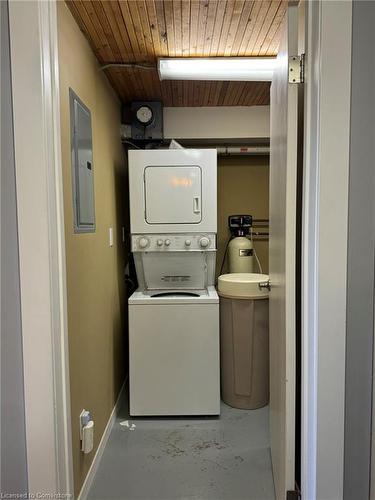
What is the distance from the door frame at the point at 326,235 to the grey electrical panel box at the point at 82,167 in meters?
1.08

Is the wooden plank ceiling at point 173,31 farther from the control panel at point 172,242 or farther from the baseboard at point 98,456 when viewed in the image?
the baseboard at point 98,456

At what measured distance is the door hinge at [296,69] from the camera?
1.22 m

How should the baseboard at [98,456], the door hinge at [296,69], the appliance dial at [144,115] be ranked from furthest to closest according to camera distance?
the appliance dial at [144,115] → the baseboard at [98,456] → the door hinge at [296,69]

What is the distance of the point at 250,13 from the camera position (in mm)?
1678

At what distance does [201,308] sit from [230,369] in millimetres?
573

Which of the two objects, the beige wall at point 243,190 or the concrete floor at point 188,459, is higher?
the beige wall at point 243,190

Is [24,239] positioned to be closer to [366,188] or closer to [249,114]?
[366,188]

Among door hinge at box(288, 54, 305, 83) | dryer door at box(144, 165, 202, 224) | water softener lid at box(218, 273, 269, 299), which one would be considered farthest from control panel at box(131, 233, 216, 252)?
door hinge at box(288, 54, 305, 83)

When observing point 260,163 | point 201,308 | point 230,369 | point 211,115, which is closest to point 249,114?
point 211,115

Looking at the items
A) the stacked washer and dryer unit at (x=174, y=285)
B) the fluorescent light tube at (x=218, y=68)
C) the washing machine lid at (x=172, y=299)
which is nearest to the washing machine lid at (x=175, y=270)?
the stacked washer and dryer unit at (x=174, y=285)

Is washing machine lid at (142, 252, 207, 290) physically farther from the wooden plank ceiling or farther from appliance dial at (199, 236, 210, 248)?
the wooden plank ceiling

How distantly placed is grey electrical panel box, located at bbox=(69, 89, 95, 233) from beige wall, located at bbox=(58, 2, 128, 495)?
6 centimetres

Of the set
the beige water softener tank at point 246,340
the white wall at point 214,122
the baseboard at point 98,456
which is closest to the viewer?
the baseboard at point 98,456

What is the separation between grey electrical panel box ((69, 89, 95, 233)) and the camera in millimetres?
1667
